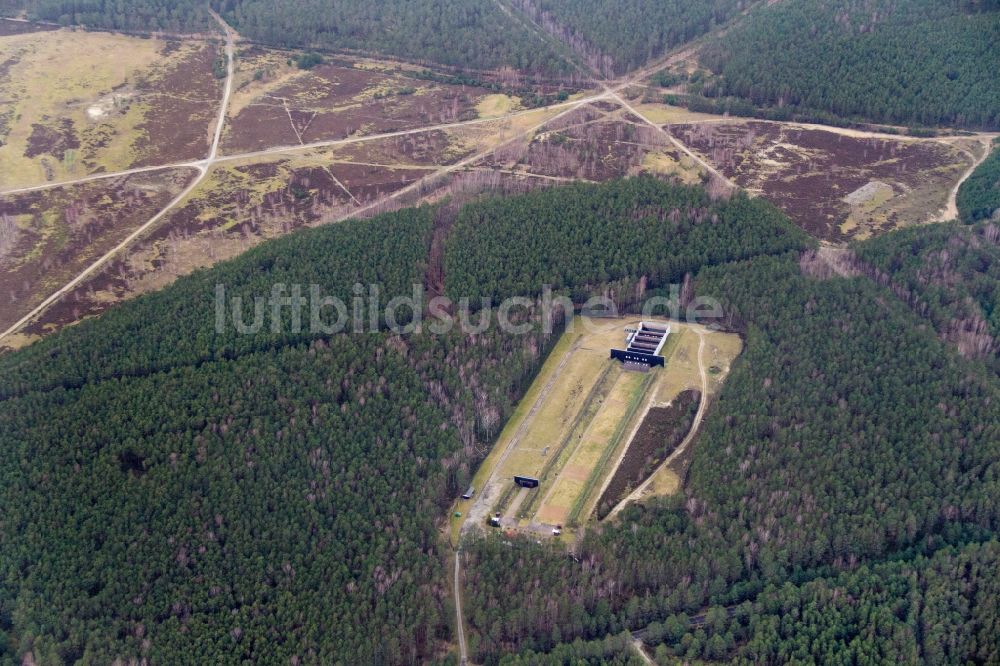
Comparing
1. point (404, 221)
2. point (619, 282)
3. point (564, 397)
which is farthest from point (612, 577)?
point (404, 221)

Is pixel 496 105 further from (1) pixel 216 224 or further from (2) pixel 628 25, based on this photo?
(1) pixel 216 224

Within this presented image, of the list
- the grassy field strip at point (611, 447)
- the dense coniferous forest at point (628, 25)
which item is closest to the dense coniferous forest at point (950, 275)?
the grassy field strip at point (611, 447)

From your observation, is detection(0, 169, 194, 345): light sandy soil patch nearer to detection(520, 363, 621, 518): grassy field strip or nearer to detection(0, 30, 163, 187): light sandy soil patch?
detection(0, 30, 163, 187): light sandy soil patch

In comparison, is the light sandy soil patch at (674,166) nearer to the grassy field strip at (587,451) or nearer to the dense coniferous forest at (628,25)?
the dense coniferous forest at (628,25)

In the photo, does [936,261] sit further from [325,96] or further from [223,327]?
[325,96]

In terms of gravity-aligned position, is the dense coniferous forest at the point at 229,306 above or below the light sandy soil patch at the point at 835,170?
below

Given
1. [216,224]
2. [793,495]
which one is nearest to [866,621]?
[793,495]

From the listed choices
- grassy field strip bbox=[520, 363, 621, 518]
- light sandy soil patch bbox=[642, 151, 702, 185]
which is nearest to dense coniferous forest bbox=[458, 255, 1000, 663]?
grassy field strip bbox=[520, 363, 621, 518]
